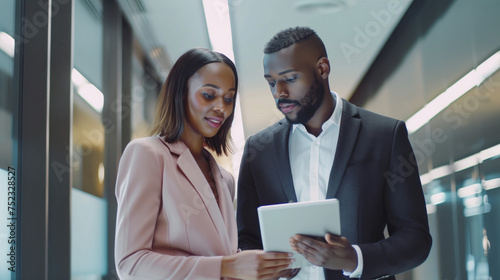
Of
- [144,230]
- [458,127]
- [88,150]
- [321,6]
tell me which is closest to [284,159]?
[144,230]

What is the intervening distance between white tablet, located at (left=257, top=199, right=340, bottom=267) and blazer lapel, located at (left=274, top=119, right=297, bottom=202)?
0.41m

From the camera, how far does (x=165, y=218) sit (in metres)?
1.72

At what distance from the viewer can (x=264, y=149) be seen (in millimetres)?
2260

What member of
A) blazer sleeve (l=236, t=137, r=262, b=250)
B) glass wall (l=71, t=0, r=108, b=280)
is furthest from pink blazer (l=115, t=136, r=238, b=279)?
glass wall (l=71, t=0, r=108, b=280)

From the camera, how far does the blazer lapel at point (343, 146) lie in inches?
82.0

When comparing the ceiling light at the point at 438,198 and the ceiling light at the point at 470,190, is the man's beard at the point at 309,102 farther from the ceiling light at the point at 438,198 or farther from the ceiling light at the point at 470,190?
the ceiling light at the point at 438,198

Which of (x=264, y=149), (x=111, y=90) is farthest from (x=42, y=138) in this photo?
(x=111, y=90)

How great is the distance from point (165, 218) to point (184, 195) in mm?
92

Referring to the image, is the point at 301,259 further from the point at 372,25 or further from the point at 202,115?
the point at 372,25

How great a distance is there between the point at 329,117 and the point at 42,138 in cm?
137

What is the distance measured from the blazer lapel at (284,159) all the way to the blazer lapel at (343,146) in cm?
15

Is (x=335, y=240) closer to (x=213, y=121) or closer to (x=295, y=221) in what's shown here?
(x=295, y=221)

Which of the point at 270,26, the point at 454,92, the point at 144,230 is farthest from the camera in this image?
the point at 270,26

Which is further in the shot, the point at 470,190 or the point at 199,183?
the point at 470,190
